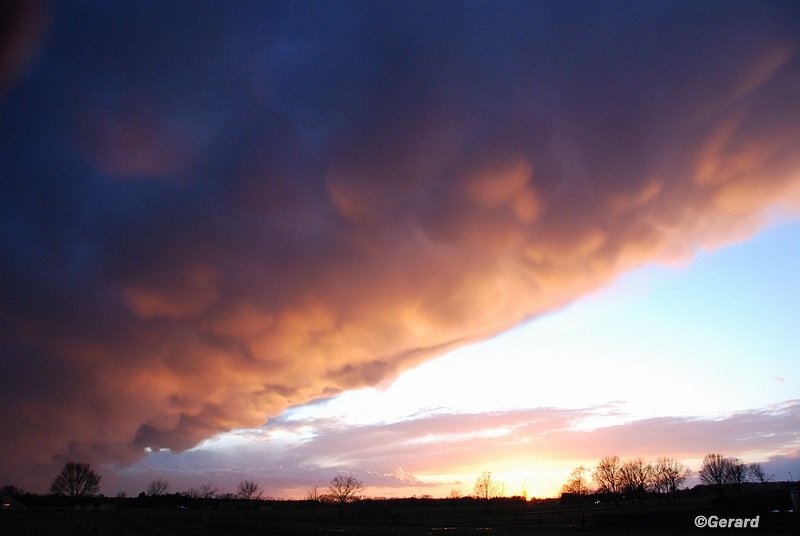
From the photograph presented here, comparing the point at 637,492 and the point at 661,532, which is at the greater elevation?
the point at 661,532

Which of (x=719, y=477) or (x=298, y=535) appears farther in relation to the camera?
(x=719, y=477)

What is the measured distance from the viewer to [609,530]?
63.7 metres

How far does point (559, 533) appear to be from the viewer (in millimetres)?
62781

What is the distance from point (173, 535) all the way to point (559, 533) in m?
49.5

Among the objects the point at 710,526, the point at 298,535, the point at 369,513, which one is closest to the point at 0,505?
the point at 369,513

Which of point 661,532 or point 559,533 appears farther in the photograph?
point 559,533

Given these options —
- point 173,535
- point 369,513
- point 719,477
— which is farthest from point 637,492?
point 173,535

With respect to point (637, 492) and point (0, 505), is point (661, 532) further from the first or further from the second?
point (0, 505)

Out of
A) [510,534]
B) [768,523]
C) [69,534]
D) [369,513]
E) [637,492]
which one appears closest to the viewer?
[768,523]

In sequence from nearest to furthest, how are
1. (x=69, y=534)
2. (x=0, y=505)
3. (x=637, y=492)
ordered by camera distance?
(x=69, y=534) < (x=637, y=492) < (x=0, y=505)

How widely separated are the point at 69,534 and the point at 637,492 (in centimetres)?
16261

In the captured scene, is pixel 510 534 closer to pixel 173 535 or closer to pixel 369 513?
pixel 173 535

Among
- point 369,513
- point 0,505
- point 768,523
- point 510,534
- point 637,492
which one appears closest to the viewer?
point 768,523

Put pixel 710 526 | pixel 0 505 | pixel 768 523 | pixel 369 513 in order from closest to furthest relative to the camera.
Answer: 1. pixel 768 523
2. pixel 710 526
3. pixel 369 513
4. pixel 0 505
